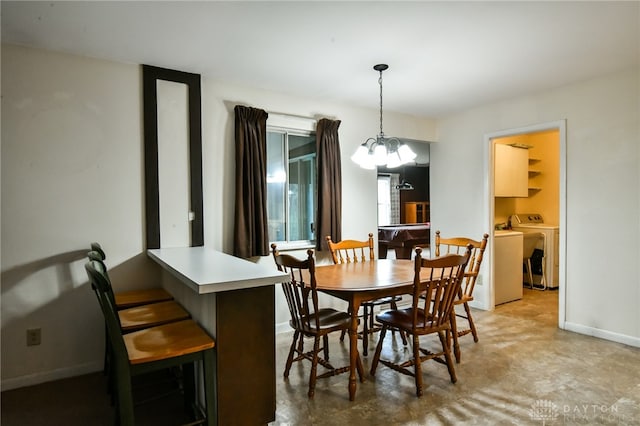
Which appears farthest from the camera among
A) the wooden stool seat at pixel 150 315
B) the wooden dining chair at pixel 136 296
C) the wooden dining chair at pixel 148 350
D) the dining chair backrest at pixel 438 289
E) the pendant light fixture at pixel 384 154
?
the pendant light fixture at pixel 384 154

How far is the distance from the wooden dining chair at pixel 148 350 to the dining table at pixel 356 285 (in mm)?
843

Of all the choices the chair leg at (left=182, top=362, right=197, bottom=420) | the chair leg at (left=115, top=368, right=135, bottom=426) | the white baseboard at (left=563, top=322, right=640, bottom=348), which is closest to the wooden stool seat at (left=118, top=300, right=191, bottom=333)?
the chair leg at (left=182, top=362, right=197, bottom=420)

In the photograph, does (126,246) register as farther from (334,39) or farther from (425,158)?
(425,158)

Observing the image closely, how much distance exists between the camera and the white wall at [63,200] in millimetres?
2621

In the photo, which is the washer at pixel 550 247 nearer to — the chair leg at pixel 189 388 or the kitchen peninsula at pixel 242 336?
the kitchen peninsula at pixel 242 336

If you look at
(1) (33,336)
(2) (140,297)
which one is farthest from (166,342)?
Answer: (1) (33,336)

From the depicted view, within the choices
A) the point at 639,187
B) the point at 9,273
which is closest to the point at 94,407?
the point at 9,273

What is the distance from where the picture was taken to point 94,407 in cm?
235

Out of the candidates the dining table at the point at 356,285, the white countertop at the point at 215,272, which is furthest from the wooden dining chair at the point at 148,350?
the dining table at the point at 356,285

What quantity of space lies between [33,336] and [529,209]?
628 centimetres

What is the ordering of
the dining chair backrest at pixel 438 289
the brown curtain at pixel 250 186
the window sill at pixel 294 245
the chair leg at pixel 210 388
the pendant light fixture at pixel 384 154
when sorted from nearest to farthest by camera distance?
the chair leg at pixel 210 388 < the dining chair backrest at pixel 438 289 < the pendant light fixture at pixel 384 154 < the brown curtain at pixel 250 186 < the window sill at pixel 294 245

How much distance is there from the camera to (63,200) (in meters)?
2.76

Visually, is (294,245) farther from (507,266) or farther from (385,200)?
(385,200)

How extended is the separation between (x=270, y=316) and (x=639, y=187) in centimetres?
327
